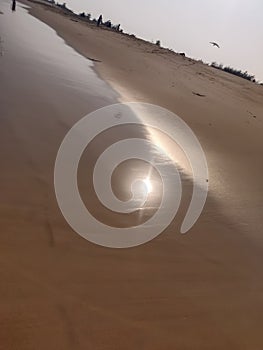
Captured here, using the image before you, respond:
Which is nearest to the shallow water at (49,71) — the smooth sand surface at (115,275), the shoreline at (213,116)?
the shoreline at (213,116)

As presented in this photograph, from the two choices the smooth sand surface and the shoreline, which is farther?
the shoreline

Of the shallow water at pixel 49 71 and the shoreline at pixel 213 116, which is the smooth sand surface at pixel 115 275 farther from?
Result: the shallow water at pixel 49 71

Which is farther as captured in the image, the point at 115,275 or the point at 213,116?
the point at 213,116

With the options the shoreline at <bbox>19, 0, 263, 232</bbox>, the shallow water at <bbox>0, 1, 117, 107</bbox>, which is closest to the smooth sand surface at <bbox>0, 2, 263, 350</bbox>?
the shoreline at <bbox>19, 0, 263, 232</bbox>

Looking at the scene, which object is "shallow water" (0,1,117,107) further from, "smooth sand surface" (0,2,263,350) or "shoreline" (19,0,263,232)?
"smooth sand surface" (0,2,263,350)

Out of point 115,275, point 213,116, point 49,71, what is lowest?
point 49,71

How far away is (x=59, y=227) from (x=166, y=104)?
316 inches

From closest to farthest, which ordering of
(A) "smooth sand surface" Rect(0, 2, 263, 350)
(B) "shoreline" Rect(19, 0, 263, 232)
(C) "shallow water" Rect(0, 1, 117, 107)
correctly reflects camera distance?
(A) "smooth sand surface" Rect(0, 2, 263, 350) < (B) "shoreline" Rect(19, 0, 263, 232) < (C) "shallow water" Rect(0, 1, 117, 107)

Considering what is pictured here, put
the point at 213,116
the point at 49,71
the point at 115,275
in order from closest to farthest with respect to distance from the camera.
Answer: the point at 115,275
the point at 49,71
the point at 213,116

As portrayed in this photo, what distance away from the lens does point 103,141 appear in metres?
6.09

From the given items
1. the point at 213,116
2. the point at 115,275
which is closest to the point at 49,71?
the point at 213,116

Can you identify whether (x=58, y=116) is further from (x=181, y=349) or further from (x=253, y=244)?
(x=181, y=349)

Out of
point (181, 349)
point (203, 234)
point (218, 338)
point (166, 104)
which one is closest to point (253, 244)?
point (203, 234)

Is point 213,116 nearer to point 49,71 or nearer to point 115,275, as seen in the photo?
point 49,71
